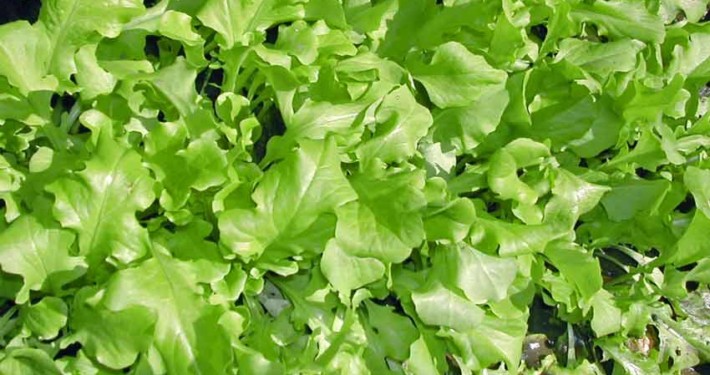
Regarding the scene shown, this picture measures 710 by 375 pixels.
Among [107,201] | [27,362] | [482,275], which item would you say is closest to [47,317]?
[27,362]

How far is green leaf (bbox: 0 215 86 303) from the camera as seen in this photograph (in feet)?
4.50

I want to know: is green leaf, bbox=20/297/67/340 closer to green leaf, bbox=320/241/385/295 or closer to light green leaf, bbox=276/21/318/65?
green leaf, bbox=320/241/385/295

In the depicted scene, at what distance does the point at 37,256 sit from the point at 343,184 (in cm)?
42

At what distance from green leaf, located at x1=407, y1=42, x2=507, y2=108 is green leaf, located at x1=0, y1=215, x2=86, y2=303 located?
1.96ft

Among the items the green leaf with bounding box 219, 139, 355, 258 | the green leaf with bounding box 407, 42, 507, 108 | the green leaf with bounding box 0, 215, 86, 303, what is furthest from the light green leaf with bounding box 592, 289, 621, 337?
the green leaf with bounding box 0, 215, 86, 303

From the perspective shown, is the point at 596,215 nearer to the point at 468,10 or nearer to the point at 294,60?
the point at 468,10

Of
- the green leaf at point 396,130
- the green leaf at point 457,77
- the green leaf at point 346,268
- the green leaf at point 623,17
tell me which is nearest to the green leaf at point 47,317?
the green leaf at point 346,268

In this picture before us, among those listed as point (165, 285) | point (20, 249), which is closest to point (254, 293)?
point (165, 285)

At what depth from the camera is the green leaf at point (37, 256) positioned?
137 cm

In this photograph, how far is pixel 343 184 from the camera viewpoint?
1.40 m

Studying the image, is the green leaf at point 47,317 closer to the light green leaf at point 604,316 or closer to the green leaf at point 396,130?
the green leaf at point 396,130

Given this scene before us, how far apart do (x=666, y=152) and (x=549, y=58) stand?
262mm

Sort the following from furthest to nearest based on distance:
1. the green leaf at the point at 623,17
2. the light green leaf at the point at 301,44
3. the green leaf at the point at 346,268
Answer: the green leaf at the point at 623,17 < the light green leaf at the point at 301,44 < the green leaf at the point at 346,268

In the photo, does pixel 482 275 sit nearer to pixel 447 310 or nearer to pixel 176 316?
pixel 447 310
